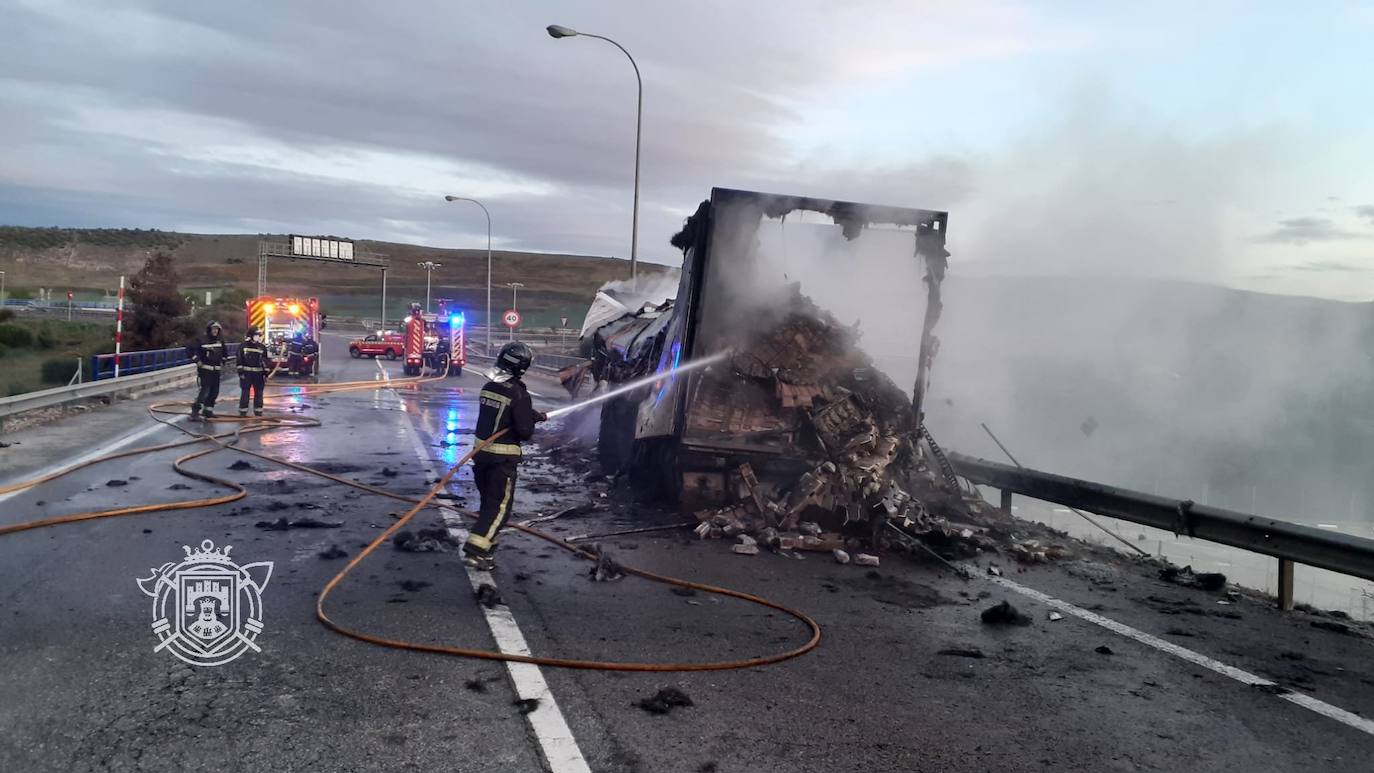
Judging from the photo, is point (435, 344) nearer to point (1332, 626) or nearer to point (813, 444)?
point (813, 444)

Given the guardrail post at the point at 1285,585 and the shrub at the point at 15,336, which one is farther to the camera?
the shrub at the point at 15,336

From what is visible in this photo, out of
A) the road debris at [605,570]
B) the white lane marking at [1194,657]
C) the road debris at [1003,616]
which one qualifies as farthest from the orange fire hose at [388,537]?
the white lane marking at [1194,657]

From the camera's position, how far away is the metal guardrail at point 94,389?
42.6 ft

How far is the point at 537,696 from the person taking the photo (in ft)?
13.5

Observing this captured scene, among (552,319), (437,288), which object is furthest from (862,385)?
(437,288)

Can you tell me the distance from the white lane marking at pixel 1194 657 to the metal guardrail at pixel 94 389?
13023 mm

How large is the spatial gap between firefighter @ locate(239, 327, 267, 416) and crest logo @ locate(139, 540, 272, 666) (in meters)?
9.80

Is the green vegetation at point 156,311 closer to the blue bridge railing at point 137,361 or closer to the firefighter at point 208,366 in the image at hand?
the blue bridge railing at point 137,361

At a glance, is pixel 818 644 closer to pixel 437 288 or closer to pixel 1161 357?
pixel 1161 357

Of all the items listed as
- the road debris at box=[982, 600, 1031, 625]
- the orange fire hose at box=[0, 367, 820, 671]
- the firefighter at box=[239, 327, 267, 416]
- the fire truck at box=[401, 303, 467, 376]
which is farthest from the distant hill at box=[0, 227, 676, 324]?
the road debris at box=[982, 600, 1031, 625]

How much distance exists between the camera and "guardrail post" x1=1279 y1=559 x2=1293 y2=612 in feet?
21.0

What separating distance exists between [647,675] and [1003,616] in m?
2.45

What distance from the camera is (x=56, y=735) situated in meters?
3.49

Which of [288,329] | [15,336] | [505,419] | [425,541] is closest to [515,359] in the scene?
[505,419]
